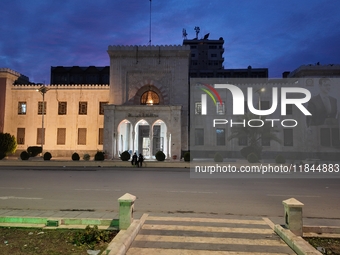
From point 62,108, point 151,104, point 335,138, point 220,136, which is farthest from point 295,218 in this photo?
point 62,108

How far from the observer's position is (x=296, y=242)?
214 inches

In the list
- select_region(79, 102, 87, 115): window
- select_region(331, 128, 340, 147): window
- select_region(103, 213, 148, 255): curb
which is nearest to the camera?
select_region(103, 213, 148, 255): curb

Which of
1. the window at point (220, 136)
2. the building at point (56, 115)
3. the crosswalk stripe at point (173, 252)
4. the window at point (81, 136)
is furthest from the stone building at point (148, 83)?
the crosswalk stripe at point (173, 252)

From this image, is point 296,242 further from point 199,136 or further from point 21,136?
point 21,136

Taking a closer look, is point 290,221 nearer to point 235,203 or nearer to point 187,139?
point 235,203

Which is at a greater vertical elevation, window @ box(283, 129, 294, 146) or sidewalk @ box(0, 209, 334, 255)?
window @ box(283, 129, 294, 146)

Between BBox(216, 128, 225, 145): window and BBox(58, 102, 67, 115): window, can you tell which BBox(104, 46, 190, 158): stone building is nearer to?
BBox(216, 128, 225, 145): window

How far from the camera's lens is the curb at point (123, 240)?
495 cm

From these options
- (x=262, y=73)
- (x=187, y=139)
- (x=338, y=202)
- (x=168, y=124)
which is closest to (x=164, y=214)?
(x=338, y=202)

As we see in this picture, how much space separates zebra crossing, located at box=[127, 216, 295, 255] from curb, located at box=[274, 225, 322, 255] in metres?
0.10

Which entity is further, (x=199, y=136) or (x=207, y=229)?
(x=199, y=136)

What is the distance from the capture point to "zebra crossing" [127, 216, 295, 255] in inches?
215

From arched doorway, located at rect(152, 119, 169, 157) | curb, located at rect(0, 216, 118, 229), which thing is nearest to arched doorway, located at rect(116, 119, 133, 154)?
arched doorway, located at rect(152, 119, 169, 157)

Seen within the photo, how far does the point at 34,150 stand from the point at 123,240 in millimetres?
29753
